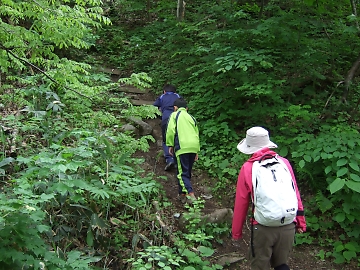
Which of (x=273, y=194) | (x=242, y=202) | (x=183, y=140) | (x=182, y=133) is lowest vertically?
(x=242, y=202)

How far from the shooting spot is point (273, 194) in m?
2.97

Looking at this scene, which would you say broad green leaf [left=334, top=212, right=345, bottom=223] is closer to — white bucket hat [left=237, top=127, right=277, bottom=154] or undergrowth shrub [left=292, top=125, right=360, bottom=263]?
undergrowth shrub [left=292, top=125, right=360, bottom=263]

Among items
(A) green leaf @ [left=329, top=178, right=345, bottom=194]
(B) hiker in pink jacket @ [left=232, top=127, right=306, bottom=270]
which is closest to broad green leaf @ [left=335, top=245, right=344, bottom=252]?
(A) green leaf @ [left=329, top=178, right=345, bottom=194]

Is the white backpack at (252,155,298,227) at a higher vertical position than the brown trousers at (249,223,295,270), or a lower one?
higher

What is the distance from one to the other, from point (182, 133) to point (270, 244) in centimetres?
260

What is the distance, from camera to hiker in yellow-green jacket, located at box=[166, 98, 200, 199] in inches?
210

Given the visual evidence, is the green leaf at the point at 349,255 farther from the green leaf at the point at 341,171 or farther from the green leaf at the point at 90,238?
the green leaf at the point at 90,238

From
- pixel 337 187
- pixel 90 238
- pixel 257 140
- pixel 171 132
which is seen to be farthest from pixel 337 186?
pixel 90 238

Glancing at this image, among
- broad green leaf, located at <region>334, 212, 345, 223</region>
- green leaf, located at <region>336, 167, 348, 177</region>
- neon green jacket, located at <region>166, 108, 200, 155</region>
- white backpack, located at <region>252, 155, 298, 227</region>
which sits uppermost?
neon green jacket, located at <region>166, 108, 200, 155</region>

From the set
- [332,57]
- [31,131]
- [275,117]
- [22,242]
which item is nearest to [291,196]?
[22,242]

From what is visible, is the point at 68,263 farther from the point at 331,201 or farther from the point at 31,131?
the point at 331,201

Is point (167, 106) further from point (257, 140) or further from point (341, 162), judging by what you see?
point (257, 140)

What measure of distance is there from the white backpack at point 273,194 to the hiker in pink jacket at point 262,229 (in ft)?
0.31

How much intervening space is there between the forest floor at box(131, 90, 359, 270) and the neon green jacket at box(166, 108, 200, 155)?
2.17 feet
